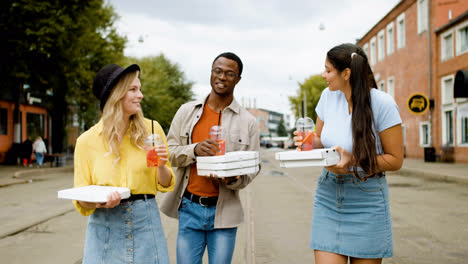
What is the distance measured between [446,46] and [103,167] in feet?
82.5

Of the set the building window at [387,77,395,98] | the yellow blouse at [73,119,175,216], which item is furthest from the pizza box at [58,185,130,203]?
the building window at [387,77,395,98]

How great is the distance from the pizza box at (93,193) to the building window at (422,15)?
27156mm

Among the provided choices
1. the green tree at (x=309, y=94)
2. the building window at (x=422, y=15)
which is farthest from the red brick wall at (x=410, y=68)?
the green tree at (x=309, y=94)

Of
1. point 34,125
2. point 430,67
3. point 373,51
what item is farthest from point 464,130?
point 34,125

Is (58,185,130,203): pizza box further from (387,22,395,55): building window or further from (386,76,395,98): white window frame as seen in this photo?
(387,22,395,55): building window

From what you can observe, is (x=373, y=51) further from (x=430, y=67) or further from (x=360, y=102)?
(x=360, y=102)

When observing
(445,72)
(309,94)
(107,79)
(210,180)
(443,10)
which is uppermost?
(443,10)

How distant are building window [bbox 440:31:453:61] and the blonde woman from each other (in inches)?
948

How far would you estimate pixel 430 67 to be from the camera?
966 inches

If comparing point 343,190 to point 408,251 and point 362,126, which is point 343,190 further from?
point 408,251

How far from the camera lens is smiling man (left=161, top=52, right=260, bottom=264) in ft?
9.39

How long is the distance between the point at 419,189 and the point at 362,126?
10.8 m

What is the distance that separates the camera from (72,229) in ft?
23.4

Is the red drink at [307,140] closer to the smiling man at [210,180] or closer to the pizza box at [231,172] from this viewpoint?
the pizza box at [231,172]
